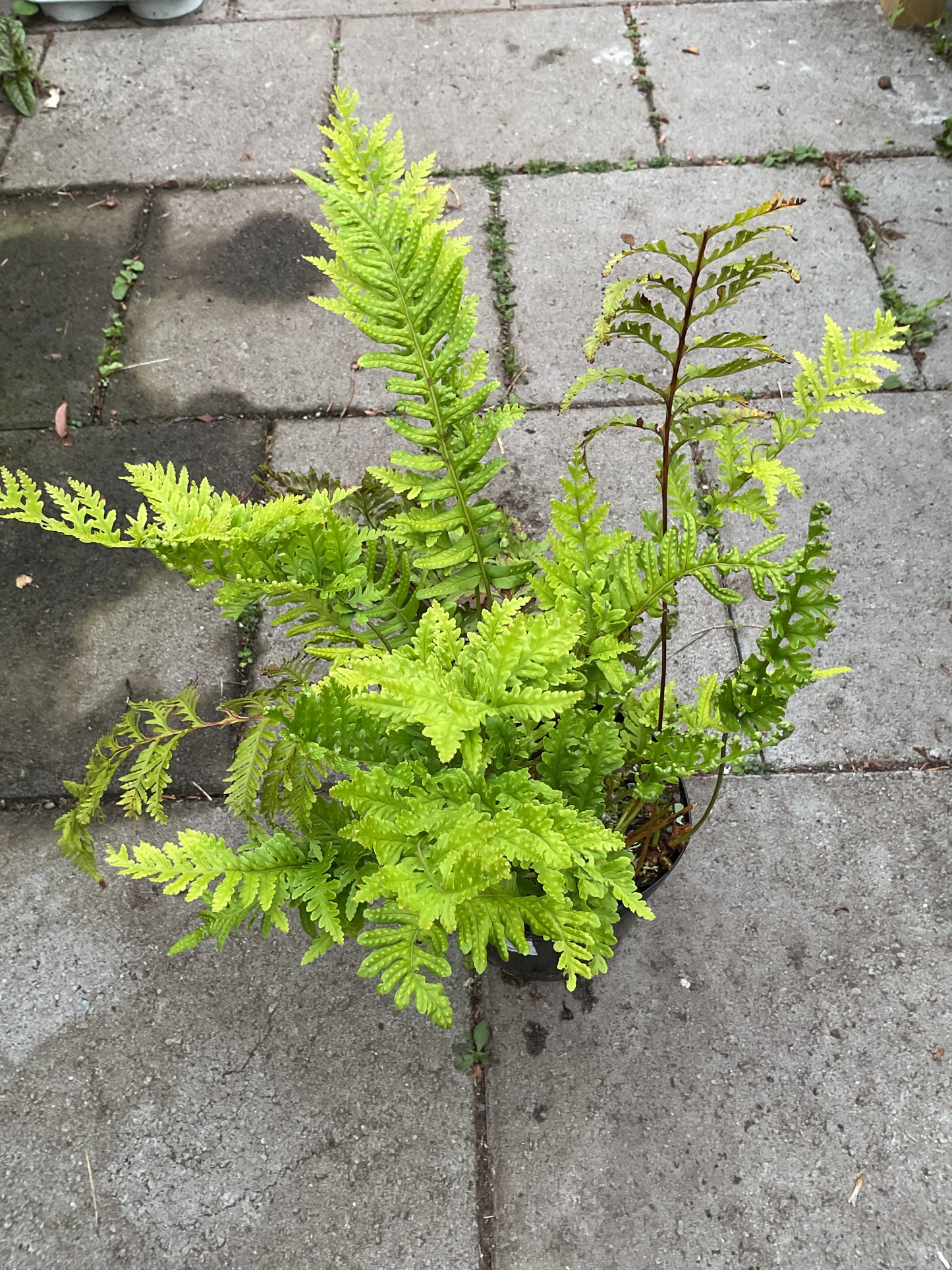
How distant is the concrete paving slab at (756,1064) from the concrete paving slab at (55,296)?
248cm

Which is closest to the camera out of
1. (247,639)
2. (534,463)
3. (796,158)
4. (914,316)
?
(247,639)

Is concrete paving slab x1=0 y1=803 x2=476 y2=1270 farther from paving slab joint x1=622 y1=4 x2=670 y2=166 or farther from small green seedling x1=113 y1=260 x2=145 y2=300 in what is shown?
paving slab joint x1=622 y1=4 x2=670 y2=166

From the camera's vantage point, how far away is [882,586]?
2744 mm

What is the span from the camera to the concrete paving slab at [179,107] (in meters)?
3.77

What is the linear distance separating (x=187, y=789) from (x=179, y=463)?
1121 mm

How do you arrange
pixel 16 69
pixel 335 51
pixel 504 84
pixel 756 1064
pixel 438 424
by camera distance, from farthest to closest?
pixel 335 51 → pixel 504 84 → pixel 16 69 → pixel 756 1064 → pixel 438 424

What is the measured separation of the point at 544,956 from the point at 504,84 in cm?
366

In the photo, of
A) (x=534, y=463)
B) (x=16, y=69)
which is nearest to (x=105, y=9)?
(x=16, y=69)

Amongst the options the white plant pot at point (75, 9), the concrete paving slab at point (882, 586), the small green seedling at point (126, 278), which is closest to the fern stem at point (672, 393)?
the concrete paving slab at point (882, 586)

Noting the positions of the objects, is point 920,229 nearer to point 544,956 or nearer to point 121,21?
point 544,956

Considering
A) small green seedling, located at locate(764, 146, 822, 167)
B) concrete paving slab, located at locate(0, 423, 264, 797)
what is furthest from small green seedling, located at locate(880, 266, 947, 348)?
concrete paving slab, located at locate(0, 423, 264, 797)

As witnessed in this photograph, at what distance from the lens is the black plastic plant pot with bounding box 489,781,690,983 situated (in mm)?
1955

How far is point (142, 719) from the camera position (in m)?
2.64

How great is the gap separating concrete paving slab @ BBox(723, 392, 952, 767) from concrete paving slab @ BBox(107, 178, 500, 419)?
1202mm
